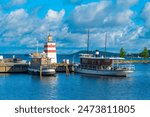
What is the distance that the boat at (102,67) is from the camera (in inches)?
4067

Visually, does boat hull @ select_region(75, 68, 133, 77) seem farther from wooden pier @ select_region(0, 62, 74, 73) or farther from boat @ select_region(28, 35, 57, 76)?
boat @ select_region(28, 35, 57, 76)

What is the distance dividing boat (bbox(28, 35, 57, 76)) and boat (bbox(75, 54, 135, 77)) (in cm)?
813

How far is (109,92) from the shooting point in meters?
69.0

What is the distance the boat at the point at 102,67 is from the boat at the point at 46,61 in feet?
26.7

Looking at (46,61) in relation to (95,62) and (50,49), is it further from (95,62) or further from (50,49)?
(95,62)

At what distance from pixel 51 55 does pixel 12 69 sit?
438 inches

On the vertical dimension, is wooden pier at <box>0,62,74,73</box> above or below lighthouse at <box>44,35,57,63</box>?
below

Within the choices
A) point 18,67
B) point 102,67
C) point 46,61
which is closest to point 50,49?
point 46,61

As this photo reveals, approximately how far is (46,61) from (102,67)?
1394 centimetres

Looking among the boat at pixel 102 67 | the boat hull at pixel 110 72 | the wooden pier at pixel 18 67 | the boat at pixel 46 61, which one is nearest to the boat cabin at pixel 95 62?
the boat at pixel 102 67

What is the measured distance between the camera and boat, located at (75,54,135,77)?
10331 cm

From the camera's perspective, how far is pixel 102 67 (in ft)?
356

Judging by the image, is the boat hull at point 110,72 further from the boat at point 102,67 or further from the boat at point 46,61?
the boat at point 46,61

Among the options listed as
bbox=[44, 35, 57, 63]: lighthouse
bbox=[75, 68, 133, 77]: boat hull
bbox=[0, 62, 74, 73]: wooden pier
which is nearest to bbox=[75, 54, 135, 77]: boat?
bbox=[75, 68, 133, 77]: boat hull
